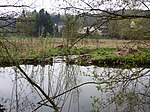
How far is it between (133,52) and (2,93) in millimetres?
6098

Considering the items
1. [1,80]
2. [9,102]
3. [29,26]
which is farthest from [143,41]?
[1,80]

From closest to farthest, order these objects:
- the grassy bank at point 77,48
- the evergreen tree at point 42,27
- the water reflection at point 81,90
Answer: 1. the water reflection at point 81,90
2. the grassy bank at point 77,48
3. the evergreen tree at point 42,27

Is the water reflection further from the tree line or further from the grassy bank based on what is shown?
the tree line

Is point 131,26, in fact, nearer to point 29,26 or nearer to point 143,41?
point 143,41

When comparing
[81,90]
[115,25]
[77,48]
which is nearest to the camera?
[77,48]

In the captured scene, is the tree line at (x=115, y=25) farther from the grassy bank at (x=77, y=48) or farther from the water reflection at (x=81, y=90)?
the water reflection at (x=81, y=90)

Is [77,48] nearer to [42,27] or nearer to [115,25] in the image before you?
[115,25]

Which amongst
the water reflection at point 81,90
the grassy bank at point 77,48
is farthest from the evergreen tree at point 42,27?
the water reflection at point 81,90

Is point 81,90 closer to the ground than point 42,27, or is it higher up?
closer to the ground

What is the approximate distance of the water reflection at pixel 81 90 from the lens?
2.70 metres

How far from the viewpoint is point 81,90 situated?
7992 mm

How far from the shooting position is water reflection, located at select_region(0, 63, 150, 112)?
2.70 m

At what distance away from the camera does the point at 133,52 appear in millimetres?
3123

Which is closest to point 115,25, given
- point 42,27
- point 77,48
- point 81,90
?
point 77,48
